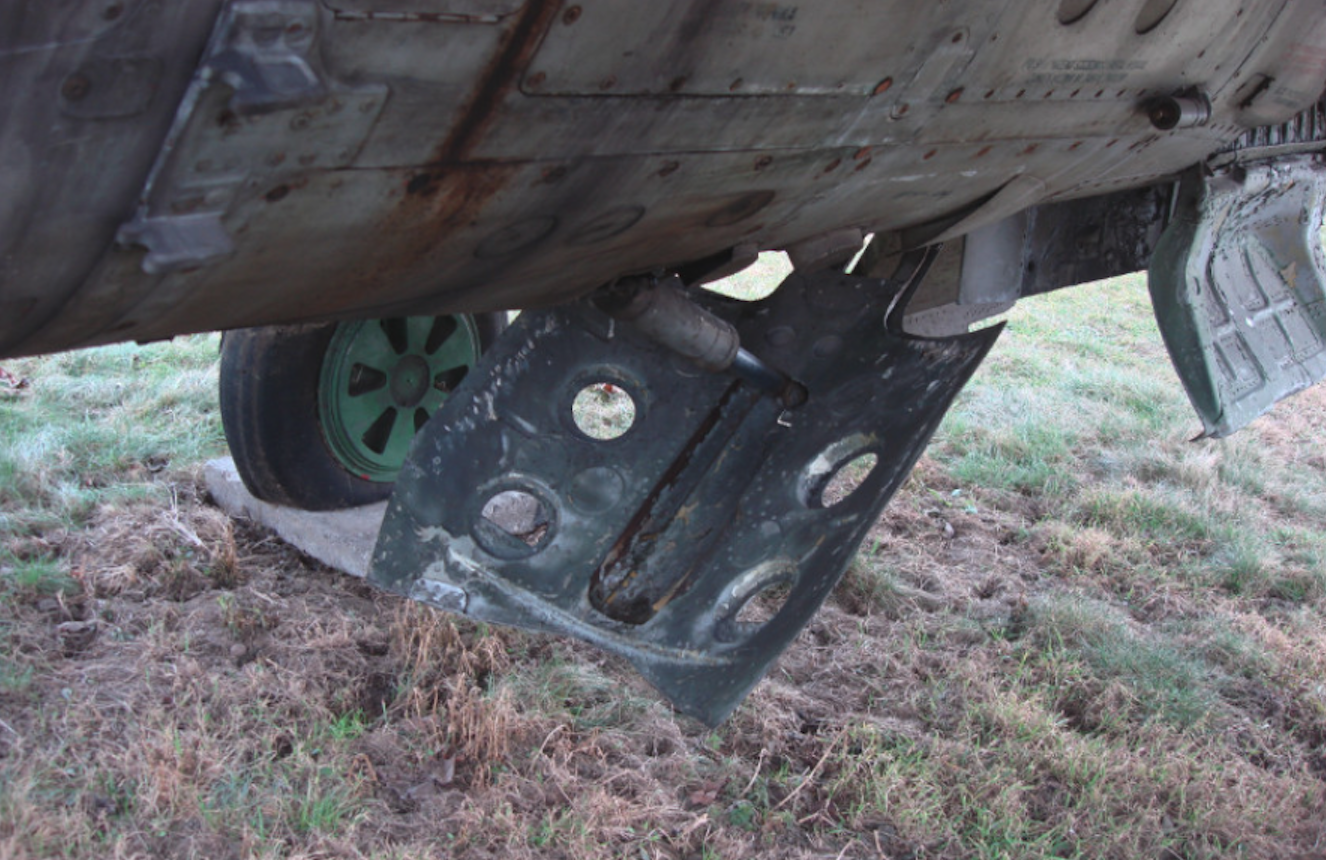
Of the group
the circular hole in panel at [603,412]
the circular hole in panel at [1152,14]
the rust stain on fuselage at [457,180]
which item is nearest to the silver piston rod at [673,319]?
the rust stain on fuselage at [457,180]

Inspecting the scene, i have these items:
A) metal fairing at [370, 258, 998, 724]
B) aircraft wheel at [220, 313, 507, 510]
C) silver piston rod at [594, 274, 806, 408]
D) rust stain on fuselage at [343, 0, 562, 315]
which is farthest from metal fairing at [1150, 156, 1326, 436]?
rust stain on fuselage at [343, 0, 562, 315]

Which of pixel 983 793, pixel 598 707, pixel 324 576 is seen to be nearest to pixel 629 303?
pixel 598 707

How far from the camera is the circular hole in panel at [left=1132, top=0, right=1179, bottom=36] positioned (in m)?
1.88

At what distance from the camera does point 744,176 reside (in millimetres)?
1541

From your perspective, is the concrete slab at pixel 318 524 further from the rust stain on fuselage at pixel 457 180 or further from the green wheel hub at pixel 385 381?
the rust stain on fuselage at pixel 457 180

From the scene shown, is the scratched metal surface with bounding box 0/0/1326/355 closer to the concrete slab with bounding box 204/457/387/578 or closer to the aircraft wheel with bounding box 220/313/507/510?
the aircraft wheel with bounding box 220/313/507/510

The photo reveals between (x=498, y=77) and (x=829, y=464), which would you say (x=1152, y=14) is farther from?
(x=498, y=77)

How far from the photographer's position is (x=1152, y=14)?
74.9 inches

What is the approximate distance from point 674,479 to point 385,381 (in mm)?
1347

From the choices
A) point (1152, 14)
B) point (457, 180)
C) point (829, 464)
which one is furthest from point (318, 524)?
point (1152, 14)

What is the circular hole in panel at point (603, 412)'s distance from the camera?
4.36 metres

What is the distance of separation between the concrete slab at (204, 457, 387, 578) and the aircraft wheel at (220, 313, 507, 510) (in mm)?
47

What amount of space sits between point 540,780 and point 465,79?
5.68ft

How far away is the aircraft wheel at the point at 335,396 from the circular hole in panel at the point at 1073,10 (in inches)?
73.2
